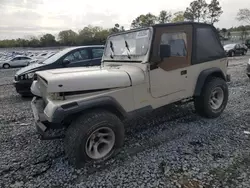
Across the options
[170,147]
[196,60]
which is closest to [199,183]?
[170,147]

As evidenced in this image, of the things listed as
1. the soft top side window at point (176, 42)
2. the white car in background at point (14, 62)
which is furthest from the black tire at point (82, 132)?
the white car in background at point (14, 62)

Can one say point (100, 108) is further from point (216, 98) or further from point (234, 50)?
point (234, 50)

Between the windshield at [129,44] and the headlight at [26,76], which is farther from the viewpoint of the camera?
the headlight at [26,76]

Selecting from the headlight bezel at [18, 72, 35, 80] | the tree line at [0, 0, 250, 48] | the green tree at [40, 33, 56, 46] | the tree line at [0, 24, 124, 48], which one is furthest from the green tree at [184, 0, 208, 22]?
the headlight bezel at [18, 72, 35, 80]

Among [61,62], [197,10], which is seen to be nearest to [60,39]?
[197,10]

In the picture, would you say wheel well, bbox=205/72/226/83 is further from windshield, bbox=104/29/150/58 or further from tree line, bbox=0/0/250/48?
tree line, bbox=0/0/250/48

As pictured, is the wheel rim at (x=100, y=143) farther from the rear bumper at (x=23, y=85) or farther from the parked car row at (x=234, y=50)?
the parked car row at (x=234, y=50)

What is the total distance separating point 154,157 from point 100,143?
833 mm

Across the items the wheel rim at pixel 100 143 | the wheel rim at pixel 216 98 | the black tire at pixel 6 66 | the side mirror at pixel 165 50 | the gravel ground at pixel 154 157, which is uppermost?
the side mirror at pixel 165 50

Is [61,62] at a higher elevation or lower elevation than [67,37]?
lower

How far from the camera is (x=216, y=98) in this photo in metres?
4.76

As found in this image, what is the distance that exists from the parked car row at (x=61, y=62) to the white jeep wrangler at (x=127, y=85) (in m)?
3.00

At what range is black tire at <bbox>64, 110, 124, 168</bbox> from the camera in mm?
2818

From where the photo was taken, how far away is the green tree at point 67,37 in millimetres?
53406
